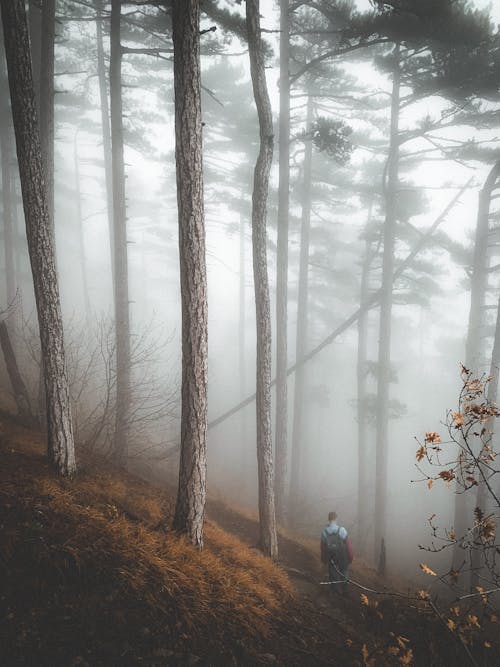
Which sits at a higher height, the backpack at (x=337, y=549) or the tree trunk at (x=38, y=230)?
the tree trunk at (x=38, y=230)

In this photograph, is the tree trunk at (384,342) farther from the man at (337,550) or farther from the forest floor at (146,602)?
the forest floor at (146,602)

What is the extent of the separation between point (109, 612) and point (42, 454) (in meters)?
3.47

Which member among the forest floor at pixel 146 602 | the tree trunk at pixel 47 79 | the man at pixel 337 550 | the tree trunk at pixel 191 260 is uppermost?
the tree trunk at pixel 47 79

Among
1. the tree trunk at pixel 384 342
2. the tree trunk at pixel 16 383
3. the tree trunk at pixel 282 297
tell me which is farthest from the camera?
the tree trunk at pixel 384 342

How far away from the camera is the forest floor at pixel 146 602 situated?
9.53ft

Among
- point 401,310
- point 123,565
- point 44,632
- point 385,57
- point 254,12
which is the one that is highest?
point 385,57

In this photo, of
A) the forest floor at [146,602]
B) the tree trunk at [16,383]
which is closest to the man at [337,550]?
the forest floor at [146,602]

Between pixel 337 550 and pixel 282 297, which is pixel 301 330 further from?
pixel 337 550

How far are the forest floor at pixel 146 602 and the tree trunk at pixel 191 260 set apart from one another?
74 cm

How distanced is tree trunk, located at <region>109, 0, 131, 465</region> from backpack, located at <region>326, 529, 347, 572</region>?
5.32m

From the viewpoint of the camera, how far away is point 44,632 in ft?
9.11

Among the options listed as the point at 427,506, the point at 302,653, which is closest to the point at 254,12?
the point at 302,653

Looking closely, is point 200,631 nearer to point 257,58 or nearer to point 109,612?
point 109,612

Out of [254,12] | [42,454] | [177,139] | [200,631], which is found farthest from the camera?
[254,12]
